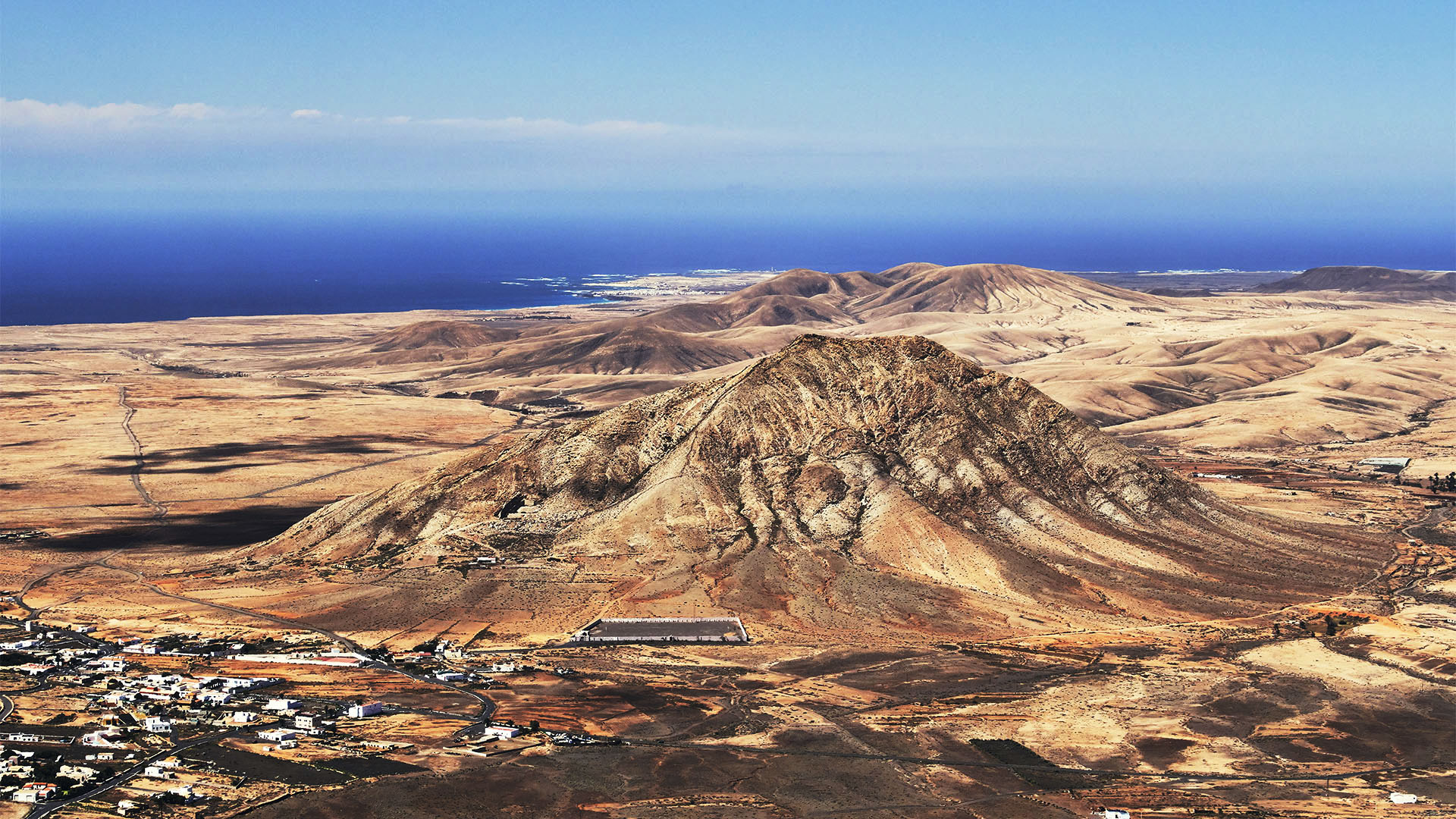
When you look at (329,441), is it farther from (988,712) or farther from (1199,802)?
(1199,802)

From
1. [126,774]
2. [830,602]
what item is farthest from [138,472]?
[126,774]

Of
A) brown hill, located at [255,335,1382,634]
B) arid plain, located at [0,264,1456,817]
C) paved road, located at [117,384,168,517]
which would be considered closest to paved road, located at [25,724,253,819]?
arid plain, located at [0,264,1456,817]

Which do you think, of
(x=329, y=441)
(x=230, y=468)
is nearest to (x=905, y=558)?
(x=230, y=468)

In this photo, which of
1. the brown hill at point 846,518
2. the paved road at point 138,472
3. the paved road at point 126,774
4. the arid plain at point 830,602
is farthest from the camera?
the paved road at point 138,472

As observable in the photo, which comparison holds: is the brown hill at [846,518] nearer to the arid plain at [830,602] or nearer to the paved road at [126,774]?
the arid plain at [830,602]

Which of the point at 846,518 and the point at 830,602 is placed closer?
the point at 830,602

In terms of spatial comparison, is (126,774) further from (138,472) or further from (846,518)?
(138,472)

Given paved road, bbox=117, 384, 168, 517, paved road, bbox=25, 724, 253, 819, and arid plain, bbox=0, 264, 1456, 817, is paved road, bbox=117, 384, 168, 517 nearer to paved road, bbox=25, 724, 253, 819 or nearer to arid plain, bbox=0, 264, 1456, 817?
arid plain, bbox=0, 264, 1456, 817

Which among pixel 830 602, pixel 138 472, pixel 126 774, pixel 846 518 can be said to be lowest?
pixel 126 774

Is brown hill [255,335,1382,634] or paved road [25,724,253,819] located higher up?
brown hill [255,335,1382,634]

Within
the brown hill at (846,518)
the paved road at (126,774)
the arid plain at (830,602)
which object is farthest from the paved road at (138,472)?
the paved road at (126,774)
